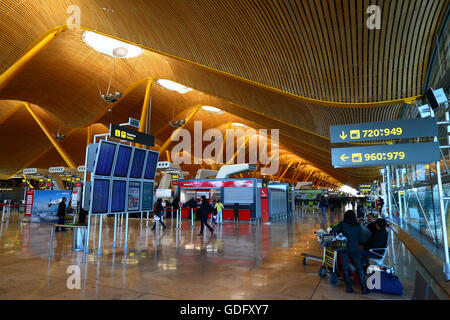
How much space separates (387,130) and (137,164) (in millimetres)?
6611

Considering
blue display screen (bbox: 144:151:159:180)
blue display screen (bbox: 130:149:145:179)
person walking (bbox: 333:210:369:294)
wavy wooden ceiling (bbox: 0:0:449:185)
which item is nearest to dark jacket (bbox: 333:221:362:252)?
person walking (bbox: 333:210:369:294)

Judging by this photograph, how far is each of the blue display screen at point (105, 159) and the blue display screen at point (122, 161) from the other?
23 cm

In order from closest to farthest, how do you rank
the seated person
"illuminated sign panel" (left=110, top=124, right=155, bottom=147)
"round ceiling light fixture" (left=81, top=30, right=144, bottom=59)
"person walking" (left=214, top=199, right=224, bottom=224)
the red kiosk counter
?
the seated person, "illuminated sign panel" (left=110, top=124, right=155, bottom=147), "person walking" (left=214, top=199, right=224, bottom=224), the red kiosk counter, "round ceiling light fixture" (left=81, top=30, right=144, bottom=59)

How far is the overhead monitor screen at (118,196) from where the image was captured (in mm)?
7840

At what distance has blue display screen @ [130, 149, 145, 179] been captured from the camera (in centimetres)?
854

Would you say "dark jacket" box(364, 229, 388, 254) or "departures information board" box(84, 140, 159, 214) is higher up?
"departures information board" box(84, 140, 159, 214)

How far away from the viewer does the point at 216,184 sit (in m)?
19.3

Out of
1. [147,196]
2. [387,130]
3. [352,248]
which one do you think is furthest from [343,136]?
[147,196]

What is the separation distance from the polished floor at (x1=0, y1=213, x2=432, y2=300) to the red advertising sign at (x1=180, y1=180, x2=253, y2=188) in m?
9.52

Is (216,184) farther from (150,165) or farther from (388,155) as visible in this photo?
(388,155)

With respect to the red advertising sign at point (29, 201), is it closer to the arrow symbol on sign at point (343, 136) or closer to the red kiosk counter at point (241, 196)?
the red kiosk counter at point (241, 196)

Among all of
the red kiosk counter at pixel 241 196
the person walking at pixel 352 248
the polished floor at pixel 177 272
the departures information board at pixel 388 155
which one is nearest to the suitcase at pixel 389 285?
the polished floor at pixel 177 272

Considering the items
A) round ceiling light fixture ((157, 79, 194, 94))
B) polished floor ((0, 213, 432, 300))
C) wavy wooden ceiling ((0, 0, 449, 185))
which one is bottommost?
polished floor ((0, 213, 432, 300))

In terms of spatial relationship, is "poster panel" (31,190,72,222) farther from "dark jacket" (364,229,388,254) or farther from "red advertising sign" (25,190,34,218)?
"dark jacket" (364,229,388,254)
